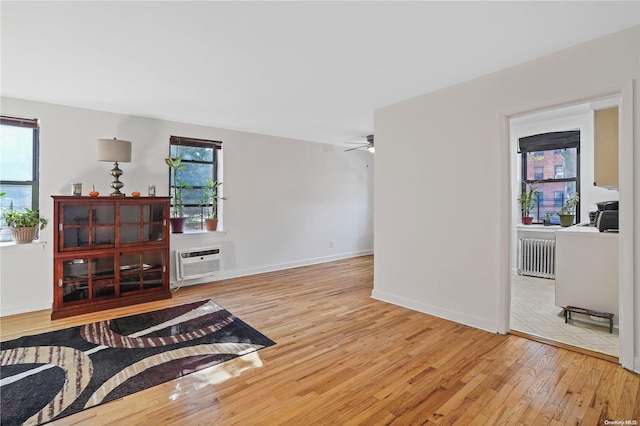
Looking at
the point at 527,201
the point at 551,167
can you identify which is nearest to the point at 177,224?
the point at 527,201

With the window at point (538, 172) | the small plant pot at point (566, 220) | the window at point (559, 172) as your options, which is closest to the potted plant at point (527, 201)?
the window at point (538, 172)

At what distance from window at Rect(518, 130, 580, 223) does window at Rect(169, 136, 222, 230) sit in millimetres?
5358

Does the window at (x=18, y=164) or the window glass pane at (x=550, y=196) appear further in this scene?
the window glass pane at (x=550, y=196)

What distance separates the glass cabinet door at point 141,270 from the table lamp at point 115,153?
0.82 metres

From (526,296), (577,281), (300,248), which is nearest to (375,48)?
(577,281)

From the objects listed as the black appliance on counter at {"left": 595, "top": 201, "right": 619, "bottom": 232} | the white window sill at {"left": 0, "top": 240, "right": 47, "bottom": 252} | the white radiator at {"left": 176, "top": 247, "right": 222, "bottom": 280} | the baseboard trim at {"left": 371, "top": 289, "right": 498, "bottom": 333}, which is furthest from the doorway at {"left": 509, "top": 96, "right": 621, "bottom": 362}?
the white window sill at {"left": 0, "top": 240, "right": 47, "bottom": 252}

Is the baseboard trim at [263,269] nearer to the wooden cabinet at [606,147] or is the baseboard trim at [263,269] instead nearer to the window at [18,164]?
the window at [18,164]

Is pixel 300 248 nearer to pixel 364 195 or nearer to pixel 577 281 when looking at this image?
pixel 364 195

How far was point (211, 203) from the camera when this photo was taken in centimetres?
504

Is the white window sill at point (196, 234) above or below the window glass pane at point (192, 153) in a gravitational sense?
below

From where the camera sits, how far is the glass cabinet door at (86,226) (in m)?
3.53

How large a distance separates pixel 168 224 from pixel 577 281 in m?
4.84

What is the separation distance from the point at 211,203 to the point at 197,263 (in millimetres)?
991

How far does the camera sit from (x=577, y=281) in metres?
3.21
